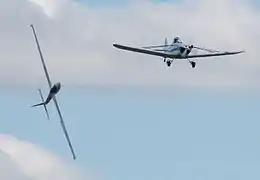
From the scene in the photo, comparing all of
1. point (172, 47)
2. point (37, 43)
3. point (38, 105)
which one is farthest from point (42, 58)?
point (172, 47)

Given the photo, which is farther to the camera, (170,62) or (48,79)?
(48,79)

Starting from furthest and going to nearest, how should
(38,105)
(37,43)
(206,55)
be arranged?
(37,43)
(38,105)
(206,55)

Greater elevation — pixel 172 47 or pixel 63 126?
pixel 172 47

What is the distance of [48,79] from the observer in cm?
17488

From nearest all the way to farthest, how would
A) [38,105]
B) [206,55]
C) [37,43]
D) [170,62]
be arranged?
[170,62], [206,55], [38,105], [37,43]

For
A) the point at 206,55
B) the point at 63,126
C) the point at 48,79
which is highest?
the point at 206,55

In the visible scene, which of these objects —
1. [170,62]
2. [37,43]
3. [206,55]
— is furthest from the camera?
[37,43]

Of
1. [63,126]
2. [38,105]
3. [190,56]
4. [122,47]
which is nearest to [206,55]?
[190,56]

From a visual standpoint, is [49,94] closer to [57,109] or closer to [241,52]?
[57,109]

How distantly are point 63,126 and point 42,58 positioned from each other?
53.6 ft

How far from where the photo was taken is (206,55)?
138 meters

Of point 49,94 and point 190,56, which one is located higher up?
point 190,56

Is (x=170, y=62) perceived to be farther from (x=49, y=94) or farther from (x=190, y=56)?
(x=49, y=94)

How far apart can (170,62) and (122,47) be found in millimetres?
6450
